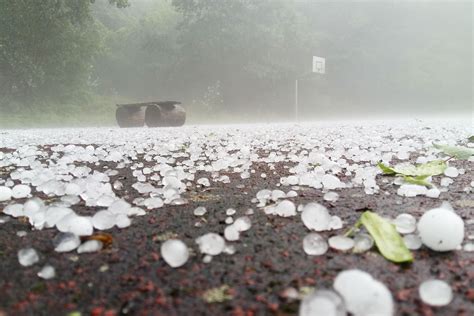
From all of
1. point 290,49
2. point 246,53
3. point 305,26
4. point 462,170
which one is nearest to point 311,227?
point 462,170

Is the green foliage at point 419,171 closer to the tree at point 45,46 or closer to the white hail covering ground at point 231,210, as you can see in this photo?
the white hail covering ground at point 231,210

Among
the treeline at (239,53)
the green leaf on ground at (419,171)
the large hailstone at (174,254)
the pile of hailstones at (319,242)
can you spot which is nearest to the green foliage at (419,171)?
the green leaf on ground at (419,171)

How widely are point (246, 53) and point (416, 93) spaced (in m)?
13.3

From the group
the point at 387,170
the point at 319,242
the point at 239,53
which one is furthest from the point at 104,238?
the point at 239,53

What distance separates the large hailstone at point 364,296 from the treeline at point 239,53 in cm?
1615

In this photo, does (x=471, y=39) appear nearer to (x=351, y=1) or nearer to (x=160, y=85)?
(x=351, y=1)

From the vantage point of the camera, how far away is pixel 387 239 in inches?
39.4

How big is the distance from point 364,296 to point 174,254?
0.47 m

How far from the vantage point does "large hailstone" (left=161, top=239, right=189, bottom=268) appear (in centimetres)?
93

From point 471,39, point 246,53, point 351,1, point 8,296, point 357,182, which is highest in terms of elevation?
point 351,1

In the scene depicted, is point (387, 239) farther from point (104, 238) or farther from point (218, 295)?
point (104, 238)

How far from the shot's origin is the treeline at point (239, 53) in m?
16.8

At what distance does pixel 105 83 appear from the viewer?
23.5 m

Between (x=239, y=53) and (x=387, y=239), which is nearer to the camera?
(x=387, y=239)
